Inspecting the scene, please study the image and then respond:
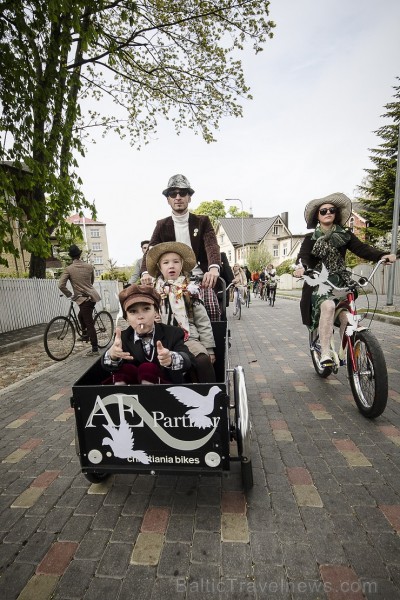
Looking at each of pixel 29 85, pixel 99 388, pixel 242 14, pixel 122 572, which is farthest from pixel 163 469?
pixel 242 14

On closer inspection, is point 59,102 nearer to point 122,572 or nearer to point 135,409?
point 135,409

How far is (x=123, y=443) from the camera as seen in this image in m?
1.78

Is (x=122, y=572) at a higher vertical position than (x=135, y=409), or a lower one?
A: lower

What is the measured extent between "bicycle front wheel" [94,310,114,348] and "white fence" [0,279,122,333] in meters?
1.81

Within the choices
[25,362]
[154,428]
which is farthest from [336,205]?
[25,362]

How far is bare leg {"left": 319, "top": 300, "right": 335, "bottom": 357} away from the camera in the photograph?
131 inches

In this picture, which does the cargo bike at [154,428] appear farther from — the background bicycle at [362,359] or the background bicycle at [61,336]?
the background bicycle at [61,336]

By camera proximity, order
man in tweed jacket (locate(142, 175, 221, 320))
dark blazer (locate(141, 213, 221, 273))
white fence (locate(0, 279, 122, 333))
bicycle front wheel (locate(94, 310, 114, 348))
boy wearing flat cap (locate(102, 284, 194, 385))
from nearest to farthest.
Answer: boy wearing flat cap (locate(102, 284, 194, 385)), man in tweed jacket (locate(142, 175, 221, 320)), dark blazer (locate(141, 213, 221, 273)), bicycle front wheel (locate(94, 310, 114, 348)), white fence (locate(0, 279, 122, 333))

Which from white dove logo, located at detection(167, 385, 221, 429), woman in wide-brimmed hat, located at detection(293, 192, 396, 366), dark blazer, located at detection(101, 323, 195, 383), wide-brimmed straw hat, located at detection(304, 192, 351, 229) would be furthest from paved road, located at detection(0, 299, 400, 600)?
wide-brimmed straw hat, located at detection(304, 192, 351, 229)

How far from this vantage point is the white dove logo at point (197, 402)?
65.8 inches

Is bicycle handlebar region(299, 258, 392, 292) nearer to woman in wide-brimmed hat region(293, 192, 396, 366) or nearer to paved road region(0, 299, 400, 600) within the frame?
woman in wide-brimmed hat region(293, 192, 396, 366)

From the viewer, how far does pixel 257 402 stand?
136 inches

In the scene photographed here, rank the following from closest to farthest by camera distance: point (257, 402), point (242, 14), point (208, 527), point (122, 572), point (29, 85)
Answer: point (122, 572) < point (208, 527) < point (257, 402) < point (29, 85) < point (242, 14)

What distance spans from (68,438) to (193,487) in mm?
1410
